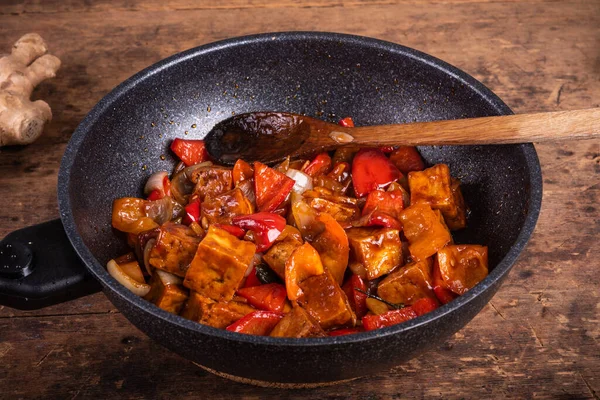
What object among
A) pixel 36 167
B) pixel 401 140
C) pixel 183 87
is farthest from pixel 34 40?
pixel 401 140

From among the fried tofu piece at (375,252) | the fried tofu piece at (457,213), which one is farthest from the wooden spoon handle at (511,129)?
the fried tofu piece at (375,252)

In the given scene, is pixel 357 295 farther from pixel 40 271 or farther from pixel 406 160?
pixel 40 271

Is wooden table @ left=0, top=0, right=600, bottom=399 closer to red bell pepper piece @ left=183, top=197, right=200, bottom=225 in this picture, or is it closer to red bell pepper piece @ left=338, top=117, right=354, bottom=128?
red bell pepper piece @ left=183, top=197, right=200, bottom=225

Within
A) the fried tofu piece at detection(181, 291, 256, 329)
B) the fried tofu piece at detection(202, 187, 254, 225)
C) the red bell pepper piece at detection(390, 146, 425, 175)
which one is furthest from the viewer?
the red bell pepper piece at detection(390, 146, 425, 175)

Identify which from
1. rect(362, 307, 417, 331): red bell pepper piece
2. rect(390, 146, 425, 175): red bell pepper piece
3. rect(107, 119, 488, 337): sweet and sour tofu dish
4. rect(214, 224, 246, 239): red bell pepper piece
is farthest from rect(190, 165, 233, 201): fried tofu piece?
rect(362, 307, 417, 331): red bell pepper piece

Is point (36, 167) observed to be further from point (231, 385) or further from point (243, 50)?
point (231, 385)

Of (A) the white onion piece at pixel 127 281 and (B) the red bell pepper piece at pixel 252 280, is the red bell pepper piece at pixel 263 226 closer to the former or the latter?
(B) the red bell pepper piece at pixel 252 280
